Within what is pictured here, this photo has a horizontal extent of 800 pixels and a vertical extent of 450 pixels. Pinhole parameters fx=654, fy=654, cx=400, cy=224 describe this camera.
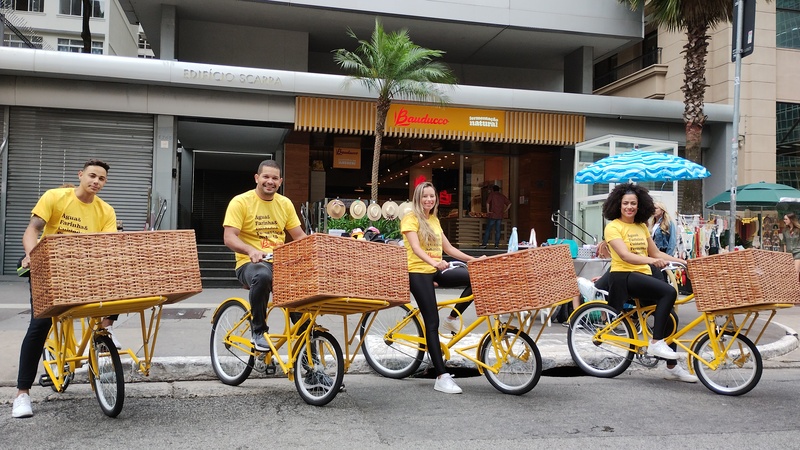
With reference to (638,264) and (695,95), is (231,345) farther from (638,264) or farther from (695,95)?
(695,95)

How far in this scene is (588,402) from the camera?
5.31 metres

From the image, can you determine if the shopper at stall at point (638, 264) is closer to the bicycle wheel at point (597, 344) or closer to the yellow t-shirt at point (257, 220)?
the bicycle wheel at point (597, 344)

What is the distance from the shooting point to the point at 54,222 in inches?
191

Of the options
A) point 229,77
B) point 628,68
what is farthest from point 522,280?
point 628,68

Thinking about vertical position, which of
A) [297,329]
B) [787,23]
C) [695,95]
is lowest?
[297,329]

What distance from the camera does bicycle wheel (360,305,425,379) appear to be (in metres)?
6.08

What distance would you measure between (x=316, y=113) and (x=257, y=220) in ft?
38.3

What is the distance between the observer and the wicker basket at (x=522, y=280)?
5.04 meters

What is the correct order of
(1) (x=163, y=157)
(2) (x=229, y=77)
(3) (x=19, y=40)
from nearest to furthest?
1. (2) (x=229, y=77)
2. (1) (x=163, y=157)
3. (3) (x=19, y=40)

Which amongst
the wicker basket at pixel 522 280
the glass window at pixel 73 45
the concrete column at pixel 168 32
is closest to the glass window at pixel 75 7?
the glass window at pixel 73 45

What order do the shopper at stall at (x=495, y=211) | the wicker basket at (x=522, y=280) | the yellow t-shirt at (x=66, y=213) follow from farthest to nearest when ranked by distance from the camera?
1. the shopper at stall at (x=495, y=211)
2. the wicker basket at (x=522, y=280)
3. the yellow t-shirt at (x=66, y=213)

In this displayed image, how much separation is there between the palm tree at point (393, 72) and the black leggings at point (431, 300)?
403 inches

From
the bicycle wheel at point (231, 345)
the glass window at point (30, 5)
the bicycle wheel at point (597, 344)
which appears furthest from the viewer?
the glass window at point (30, 5)

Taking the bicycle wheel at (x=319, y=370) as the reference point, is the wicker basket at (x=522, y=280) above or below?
above
